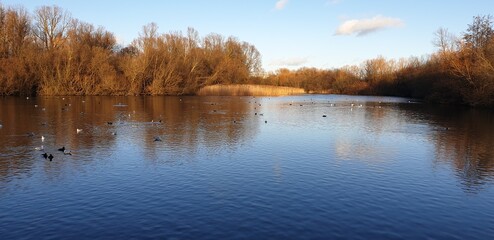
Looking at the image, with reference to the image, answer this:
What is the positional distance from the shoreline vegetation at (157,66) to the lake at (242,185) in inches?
1440

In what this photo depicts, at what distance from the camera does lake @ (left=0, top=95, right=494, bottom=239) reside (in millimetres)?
10648

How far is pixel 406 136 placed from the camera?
91.1 feet

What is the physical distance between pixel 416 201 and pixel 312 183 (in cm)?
370

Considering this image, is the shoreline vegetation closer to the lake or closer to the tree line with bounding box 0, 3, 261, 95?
the tree line with bounding box 0, 3, 261, 95

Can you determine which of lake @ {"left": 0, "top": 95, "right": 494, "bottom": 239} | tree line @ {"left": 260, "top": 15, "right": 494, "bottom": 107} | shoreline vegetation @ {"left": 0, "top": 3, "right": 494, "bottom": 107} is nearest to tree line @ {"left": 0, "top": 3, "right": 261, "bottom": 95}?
shoreline vegetation @ {"left": 0, "top": 3, "right": 494, "bottom": 107}

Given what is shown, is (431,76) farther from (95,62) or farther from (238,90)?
(95,62)

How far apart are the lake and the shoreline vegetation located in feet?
120

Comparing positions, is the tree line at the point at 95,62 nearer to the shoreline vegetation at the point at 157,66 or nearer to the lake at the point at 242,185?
the shoreline vegetation at the point at 157,66

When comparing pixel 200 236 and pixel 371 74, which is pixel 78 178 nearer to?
pixel 200 236

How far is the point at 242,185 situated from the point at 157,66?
73.9 m

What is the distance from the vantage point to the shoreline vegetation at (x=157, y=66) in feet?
190

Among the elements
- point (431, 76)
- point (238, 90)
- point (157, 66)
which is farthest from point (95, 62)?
point (431, 76)

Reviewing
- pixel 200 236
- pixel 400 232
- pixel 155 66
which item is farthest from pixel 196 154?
pixel 155 66

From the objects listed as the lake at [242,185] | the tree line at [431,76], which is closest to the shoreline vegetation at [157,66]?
the tree line at [431,76]
